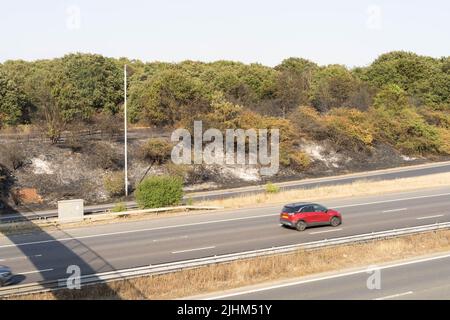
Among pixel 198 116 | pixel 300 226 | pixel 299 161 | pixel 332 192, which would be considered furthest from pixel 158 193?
pixel 299 161

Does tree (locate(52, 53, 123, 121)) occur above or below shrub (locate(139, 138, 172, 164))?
above

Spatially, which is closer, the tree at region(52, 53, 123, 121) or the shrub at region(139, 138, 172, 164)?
the shrub at region(139, 138, 172, 164)

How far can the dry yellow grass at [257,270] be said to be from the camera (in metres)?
15.4

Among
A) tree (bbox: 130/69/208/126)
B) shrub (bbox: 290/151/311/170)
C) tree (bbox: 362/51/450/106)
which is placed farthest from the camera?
tree (bbox: 362/51/450/106)

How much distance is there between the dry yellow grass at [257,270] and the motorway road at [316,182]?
71.7ft

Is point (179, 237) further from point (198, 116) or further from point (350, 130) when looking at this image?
point (350, 130)

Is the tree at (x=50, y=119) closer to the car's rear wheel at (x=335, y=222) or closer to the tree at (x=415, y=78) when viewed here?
the car's rear wheel at (x=335, y=222)

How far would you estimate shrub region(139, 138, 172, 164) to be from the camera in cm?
5303

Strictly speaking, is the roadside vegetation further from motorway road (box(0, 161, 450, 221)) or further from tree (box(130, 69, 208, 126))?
motorway road (box(0, 161, 450, 221))

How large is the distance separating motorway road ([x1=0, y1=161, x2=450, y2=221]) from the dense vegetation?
5879mm

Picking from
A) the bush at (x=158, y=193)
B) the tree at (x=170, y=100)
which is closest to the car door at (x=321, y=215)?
the bush at (x=158, y=193)

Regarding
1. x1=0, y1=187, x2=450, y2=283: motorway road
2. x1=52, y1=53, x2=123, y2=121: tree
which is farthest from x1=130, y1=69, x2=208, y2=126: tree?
x1=0, y1=187, x2=450, y2=283: motorway road

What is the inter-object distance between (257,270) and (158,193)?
17.3 m
